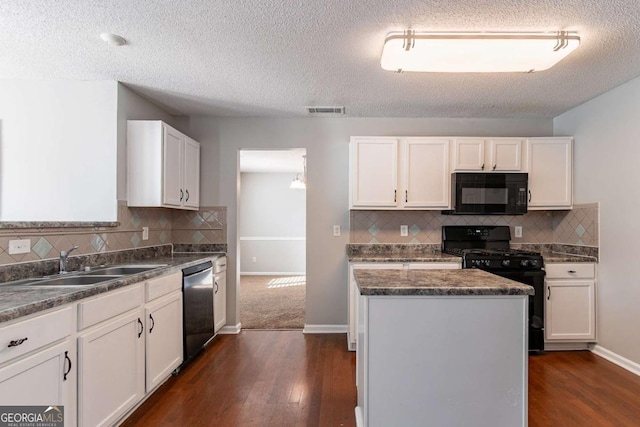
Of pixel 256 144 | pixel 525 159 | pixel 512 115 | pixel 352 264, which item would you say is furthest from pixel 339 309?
pixel 512 115

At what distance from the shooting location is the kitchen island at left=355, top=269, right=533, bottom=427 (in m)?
1.47

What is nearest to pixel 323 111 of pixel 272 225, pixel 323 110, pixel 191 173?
pixel 323 110

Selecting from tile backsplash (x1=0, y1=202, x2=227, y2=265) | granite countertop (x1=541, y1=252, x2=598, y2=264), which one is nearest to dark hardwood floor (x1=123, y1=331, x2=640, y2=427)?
granite countertop (x1=541, y1=252, x2=598, y2=264)

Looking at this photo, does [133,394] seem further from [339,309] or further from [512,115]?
[512,115]

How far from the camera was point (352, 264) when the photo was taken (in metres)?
3.04

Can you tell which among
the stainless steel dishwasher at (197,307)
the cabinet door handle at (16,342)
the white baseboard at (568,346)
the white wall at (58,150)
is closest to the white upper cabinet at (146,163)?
the white wall at (58,150)

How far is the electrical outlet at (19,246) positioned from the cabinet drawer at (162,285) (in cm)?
71

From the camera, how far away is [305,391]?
7.57 ft

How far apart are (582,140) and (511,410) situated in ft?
9.38

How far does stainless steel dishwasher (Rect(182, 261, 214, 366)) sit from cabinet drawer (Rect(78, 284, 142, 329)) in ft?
2.01

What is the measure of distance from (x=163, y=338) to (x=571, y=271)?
3.49 metres

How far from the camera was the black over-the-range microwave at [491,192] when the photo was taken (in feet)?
10.3

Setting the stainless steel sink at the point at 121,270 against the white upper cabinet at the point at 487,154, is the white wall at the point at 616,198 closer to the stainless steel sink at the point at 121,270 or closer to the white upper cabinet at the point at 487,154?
the white upper cabinet at the point at 487,154

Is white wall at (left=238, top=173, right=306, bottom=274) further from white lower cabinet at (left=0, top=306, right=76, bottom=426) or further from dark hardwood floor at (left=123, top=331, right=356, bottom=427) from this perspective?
white lower cabinet at (left=0, top=306, right=76, bottom=426)
